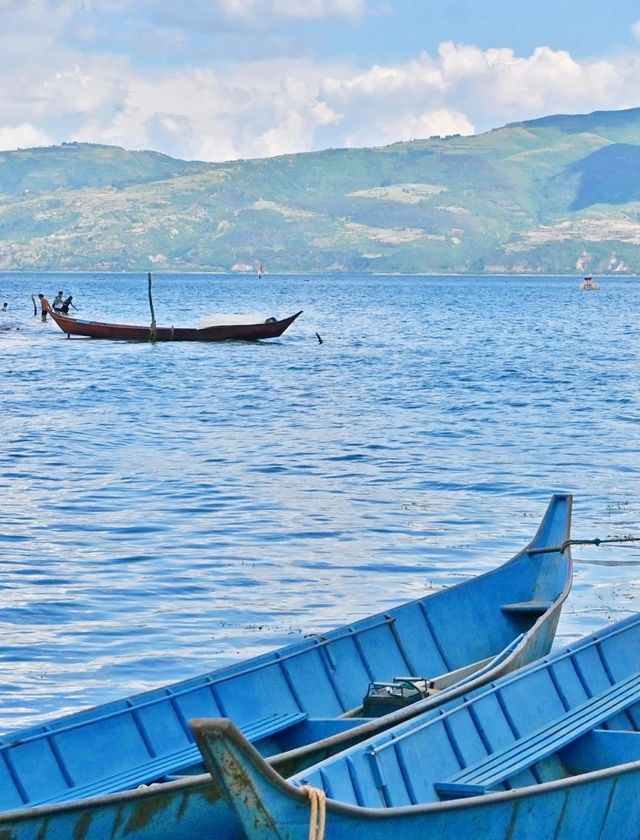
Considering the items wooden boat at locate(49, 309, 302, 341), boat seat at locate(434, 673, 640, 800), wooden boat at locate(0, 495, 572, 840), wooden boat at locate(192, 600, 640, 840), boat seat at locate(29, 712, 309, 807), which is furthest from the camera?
wooden boat at locate(49, 309, 302, 341)

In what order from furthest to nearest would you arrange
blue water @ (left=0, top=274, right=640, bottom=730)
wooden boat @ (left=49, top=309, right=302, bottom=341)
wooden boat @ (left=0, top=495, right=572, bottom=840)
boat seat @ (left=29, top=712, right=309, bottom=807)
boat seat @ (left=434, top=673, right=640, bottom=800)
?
wooden boat @ (left=49, top=309, right=302, bottom=341) → blue water @ (left=0, top=274, right=640, bottom=730) → boat seat @ (left=434, top=673, right=640, bottom=800) → boat seat @ (left=29, top=712, right=309, bottom=807) → wooden boat @ (left=0, top=495, right=572, bottom=840)

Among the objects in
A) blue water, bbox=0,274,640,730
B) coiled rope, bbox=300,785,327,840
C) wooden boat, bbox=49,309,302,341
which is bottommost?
blue water, bbox=0,274,640,730

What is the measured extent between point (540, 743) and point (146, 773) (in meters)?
3.17

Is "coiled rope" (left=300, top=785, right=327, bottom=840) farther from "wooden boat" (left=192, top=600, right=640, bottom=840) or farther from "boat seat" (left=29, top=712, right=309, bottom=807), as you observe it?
"boat seat" (left=29, top=712, right=309, bottom=807)

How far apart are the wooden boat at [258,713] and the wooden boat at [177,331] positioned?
6683 centimetres

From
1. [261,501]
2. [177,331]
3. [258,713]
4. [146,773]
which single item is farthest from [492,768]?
[177,331]

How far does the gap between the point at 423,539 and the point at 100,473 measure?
34.5ft

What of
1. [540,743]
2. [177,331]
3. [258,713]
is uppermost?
[177,331]

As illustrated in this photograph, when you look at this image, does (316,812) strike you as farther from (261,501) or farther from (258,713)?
(261,501)

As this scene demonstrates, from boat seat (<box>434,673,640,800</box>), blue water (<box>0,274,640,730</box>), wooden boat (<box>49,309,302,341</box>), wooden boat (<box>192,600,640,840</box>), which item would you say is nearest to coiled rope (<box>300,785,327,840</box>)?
wooden boat (<box>192,600,640,840</box>)

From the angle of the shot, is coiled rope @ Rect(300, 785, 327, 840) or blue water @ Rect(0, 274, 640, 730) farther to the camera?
blue water @ Rect(0, 274, 640, 730)

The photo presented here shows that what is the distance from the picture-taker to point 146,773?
416 inches

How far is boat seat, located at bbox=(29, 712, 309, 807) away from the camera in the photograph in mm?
10164

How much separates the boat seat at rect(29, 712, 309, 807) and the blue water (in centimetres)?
443
